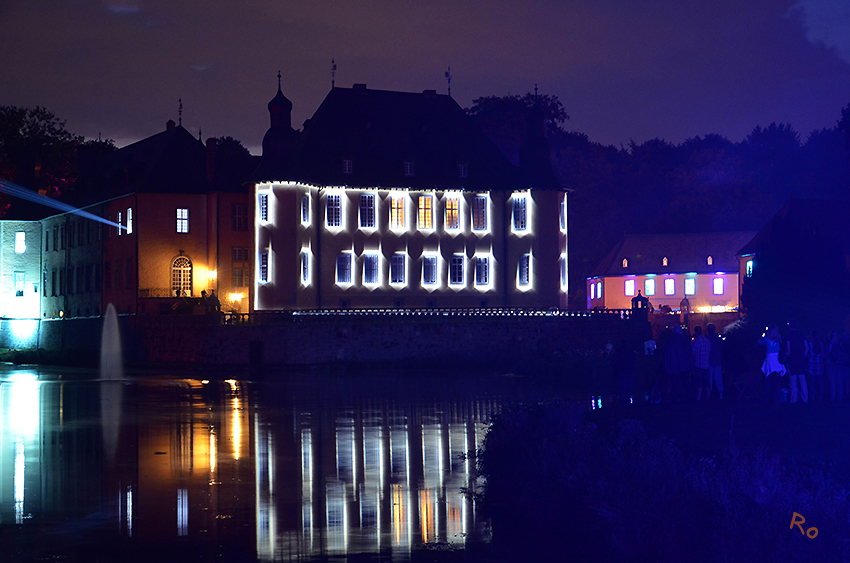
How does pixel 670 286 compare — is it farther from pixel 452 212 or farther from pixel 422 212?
pixel 422 212

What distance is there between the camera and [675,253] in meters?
92.9

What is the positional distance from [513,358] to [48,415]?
34559 millimetres

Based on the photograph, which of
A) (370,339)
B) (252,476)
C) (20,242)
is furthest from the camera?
(20,242)

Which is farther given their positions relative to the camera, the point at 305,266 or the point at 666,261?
the point at 666,261

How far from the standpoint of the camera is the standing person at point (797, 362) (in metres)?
24.5

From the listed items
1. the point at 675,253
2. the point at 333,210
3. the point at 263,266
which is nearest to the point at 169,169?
the point at 263,266

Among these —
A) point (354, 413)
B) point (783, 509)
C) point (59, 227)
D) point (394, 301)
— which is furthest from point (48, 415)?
point (59, 227)

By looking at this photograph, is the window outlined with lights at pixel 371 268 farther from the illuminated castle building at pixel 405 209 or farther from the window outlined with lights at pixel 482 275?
the window outlined with lights at pixel 482 275

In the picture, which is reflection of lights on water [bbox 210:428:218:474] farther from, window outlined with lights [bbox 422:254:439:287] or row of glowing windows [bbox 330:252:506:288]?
window outlined with lights [bbox 422:254:439:287]

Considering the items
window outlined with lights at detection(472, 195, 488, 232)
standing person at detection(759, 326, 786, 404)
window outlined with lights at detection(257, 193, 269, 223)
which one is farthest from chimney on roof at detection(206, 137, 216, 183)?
standing person at detection(759, 326, 786, 404)

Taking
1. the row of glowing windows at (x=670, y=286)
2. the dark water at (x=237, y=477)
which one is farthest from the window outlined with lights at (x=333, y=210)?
the row of glowing windows at (x=670, y=286)

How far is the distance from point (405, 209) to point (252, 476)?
4962 centimetres

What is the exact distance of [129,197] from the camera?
6525 cm

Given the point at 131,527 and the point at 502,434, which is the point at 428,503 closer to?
the point at 502,434
